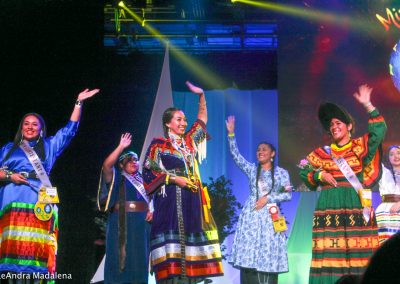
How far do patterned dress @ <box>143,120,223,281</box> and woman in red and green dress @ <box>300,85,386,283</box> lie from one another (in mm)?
874

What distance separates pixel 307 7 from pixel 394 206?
9.36 ft

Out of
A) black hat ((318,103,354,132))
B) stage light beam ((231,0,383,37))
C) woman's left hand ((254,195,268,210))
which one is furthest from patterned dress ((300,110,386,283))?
stage light beam ((231,0,383,37))

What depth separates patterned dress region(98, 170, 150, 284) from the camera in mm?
5848

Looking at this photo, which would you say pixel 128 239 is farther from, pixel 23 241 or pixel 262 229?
pixel 262 229

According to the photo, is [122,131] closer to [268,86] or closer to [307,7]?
[268,86]

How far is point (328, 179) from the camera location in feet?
16.1

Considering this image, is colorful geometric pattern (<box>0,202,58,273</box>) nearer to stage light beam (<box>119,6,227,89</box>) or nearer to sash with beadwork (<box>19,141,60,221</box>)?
sash with beadwork (<box>19,141,60,221</box>)

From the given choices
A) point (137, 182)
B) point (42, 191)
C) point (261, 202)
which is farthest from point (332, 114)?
point (42, 191)

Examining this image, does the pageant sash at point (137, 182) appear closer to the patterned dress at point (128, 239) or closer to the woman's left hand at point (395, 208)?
the patterned dress at point (128, 239)

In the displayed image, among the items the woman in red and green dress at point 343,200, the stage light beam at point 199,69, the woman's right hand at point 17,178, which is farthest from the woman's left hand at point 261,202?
the stage light beam at point 199,69

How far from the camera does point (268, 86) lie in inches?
321

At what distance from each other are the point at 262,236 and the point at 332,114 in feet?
4.39

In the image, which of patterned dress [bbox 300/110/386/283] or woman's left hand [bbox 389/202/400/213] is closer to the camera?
patterned dress [bbox 300/110/386/283]

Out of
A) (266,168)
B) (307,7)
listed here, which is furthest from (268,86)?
(266,168)
